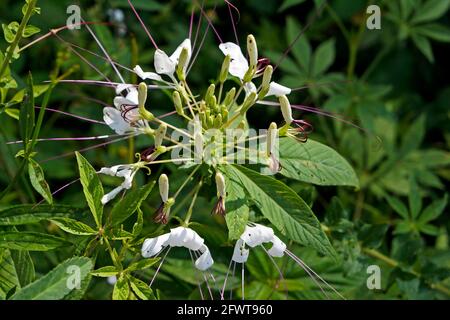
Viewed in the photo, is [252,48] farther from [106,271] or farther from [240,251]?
[106,271]

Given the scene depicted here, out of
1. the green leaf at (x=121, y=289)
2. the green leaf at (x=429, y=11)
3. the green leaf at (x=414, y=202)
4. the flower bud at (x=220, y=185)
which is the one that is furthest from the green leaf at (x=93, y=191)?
the green leaf at (x=429, y=11)

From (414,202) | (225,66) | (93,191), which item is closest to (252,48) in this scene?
(225,66)

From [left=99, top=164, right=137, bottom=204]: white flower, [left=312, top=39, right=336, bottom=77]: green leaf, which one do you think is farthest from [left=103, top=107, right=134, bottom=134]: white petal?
[left=312, top=39, right=336, bottom=77]: green leaf

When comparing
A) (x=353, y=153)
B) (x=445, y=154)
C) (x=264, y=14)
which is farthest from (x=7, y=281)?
(x=264, y=14)

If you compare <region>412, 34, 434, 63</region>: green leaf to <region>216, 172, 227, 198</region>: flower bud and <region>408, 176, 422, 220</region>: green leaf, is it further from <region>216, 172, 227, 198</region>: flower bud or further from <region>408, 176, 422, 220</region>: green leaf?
<region>216, 172, 227, 198</region>: flower bud

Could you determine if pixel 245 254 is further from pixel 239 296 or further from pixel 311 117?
pixel 311 117

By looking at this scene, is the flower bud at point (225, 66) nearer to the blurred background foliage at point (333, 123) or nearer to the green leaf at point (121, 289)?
the blurred background foliage at point (333, 123)

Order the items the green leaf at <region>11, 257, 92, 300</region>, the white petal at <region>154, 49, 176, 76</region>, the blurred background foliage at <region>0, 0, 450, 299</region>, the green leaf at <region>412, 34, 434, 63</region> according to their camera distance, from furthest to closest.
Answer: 1. the green leaf at <region>412, 34, 434, 63</region>
2. the blurred background foliage at <region>0, 0, 450, 299</region>
3. the white petal at <region>154, 49, 176, 76</region>
4. the green leaf at <region>11, 257, 92, 300</region>
